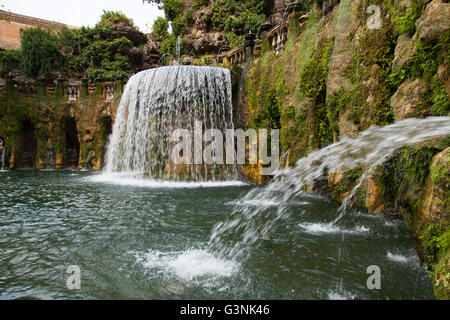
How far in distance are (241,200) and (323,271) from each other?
4.46 m

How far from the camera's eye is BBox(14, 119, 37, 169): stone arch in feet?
57.7

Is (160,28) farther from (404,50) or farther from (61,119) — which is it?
(404,50)

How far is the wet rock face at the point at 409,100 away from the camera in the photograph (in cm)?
427

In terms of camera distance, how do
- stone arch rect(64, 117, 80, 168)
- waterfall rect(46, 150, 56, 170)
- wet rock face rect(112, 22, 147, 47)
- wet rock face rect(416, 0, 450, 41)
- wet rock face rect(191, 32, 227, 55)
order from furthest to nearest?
wet rock face rect(112, 22, 147, 47), wet rock face rect(191, 32, 227, 55), stone arch rect(64, 117, 80, 168), waterfall rect(46, 150, 56, 170), wet rock face rect(416, 0, 450, 41)

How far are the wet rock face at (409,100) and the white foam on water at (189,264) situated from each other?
137 inches

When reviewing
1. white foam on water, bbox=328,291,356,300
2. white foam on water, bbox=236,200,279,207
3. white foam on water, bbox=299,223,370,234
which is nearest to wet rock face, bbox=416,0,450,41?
white foam on water, bbox=299,223,370,234

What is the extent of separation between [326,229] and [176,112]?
9135 mm

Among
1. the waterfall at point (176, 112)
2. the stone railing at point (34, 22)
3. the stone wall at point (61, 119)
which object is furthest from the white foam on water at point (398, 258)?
the stone railing at point (34, 22)

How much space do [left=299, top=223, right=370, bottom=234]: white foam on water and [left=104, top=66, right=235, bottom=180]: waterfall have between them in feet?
24.4

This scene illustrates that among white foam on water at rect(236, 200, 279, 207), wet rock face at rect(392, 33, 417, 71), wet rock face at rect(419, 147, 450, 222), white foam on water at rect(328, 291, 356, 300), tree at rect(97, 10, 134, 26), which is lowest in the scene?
white foam on water at rect(328, 291, 356, 300)

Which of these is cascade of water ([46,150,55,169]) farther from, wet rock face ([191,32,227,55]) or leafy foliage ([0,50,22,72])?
wet rock face ([191,32,227,55])

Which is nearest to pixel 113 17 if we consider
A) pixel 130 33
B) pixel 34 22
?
pixel 130 33

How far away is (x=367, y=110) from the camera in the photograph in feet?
18.8
